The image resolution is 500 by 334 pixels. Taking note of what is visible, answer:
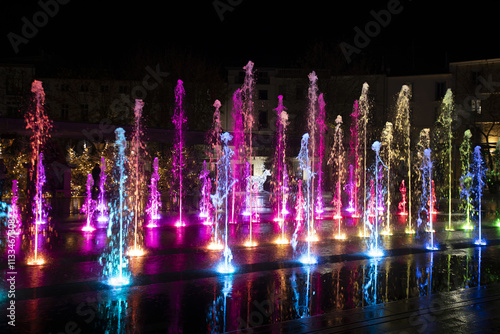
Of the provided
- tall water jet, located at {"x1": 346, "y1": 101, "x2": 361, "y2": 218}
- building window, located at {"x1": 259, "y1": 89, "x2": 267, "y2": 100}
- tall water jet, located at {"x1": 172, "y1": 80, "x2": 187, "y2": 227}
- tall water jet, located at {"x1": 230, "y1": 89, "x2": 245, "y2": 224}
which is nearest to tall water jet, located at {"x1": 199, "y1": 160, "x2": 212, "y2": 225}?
tall water jet, located at {"x1": 172, "y1": 80, "x2": 187, "y2": 227}

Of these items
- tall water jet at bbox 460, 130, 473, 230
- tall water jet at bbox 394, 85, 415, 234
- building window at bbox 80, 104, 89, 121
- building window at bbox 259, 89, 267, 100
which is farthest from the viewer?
building window at bbox 259, 89, 267, 100

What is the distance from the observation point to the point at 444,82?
142ft

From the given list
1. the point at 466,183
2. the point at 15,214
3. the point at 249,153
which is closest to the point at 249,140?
the point at 249,153

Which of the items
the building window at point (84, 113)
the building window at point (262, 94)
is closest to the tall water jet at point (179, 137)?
the building window at point (84, 113)

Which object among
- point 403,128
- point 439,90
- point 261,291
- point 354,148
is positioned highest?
point 439,90

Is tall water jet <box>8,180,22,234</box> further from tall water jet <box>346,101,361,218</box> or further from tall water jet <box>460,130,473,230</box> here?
tall water jet <box>346,101,361,218</box>

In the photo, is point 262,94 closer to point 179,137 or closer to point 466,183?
point 466,183

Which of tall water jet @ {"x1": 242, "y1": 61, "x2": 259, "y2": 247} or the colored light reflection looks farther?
tall water jet @ {"x1": 242, "y1": 61, "x2": 259, "y2": 247}

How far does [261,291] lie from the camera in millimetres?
6477

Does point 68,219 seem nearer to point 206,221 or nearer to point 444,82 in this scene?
point 206,221

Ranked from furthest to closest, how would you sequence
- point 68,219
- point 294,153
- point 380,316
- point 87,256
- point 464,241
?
point 294,153 → point 68,219 → point 464,241 → point 87,256 → point 380,316

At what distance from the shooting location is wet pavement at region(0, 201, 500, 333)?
5.09m

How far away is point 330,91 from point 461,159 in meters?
12.5

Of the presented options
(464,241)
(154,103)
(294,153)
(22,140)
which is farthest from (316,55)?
(464,241)
